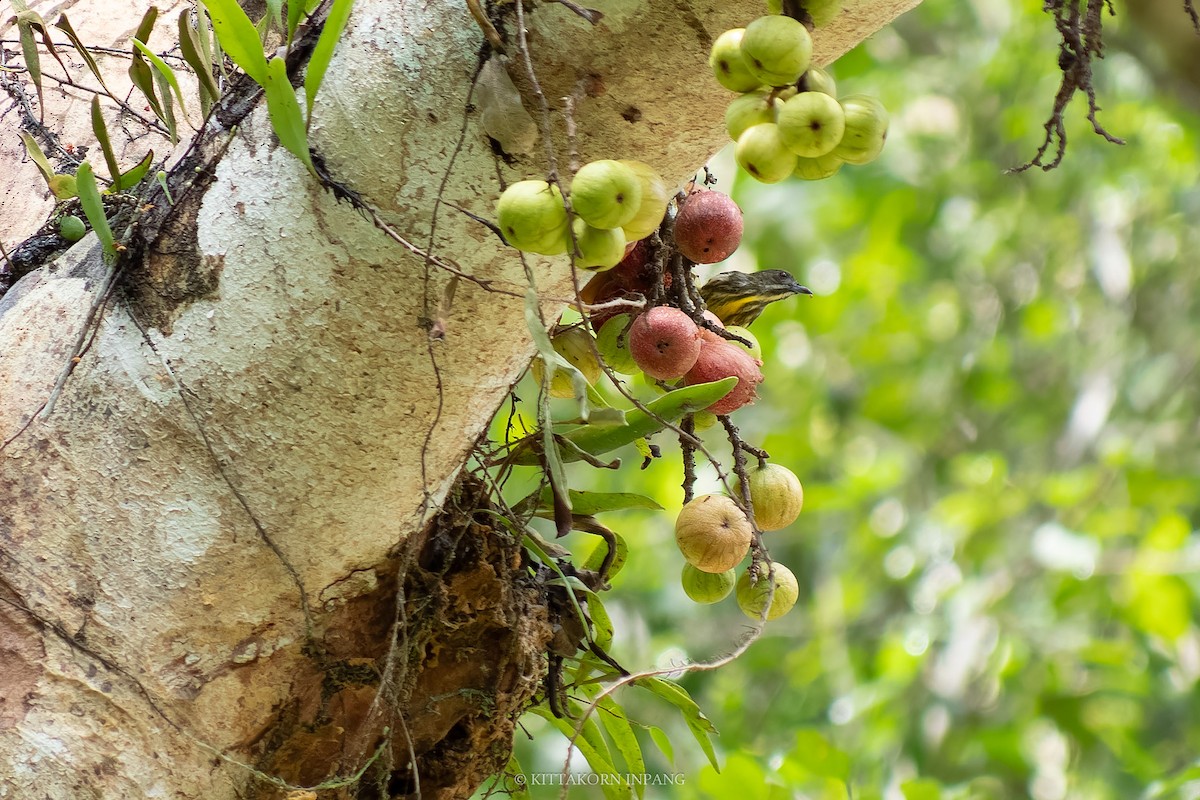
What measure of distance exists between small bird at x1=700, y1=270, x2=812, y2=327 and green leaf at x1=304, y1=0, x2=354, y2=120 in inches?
20.8

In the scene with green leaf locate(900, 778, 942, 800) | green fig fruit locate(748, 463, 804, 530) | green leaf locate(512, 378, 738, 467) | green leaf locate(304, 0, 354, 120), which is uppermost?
green leaf locate(304, 0, 354, 120)

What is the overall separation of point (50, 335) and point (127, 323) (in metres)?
0.08

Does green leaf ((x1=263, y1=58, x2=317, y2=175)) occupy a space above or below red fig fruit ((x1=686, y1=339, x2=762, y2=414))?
above

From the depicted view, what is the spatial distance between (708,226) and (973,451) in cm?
376

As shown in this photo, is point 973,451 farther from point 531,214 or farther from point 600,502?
point 531,214

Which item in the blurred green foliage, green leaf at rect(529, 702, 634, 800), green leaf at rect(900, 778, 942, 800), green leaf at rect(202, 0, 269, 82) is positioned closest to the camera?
green leaf at rect(202, 0, 269, 82)

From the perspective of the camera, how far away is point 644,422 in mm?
1039

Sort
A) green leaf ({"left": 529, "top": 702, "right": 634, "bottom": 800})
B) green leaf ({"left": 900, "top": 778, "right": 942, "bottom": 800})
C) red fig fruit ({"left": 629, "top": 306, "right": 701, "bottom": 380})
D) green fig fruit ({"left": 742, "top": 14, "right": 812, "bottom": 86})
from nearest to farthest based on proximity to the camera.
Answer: green fig fruit ({"left": 742, "top": 14, "right": 812, "bottom": 86}) < red fig fruit ({"left": 629, "top": 306, "right": 701, "bottom": 380}) < green leaf ({"left": 529, "top": 702, "right": 634, "bottom": 800}) < green leaf ({"left": 900, "top": 778, "right": 942, "bottom": 800})

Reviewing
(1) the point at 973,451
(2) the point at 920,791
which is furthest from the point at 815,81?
(1) the point at 973,451

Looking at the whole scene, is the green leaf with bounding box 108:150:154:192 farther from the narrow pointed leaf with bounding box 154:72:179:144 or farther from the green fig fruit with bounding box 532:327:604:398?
the green fig fruit with bounding box 532:327:604:398

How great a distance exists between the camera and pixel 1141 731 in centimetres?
362

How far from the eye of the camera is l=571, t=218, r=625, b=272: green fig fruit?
73 cm

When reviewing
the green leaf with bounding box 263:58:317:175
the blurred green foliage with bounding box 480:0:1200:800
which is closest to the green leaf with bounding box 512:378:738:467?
the green leaf with bounding box 263:58:317:175

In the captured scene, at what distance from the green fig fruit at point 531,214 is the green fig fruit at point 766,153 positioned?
13 centimetres
